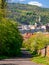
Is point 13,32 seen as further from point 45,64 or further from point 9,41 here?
point 45,64

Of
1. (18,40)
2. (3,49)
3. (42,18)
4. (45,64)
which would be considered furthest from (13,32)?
(42,18)

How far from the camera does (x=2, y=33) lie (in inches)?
1479

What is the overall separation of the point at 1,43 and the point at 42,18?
15100 cm

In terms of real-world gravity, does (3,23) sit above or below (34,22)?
above

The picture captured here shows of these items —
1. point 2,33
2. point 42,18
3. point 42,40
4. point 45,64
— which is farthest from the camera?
point 42,18

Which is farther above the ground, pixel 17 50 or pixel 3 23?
→ pixel 3 23

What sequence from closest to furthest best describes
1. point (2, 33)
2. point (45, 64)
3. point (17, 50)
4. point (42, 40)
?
1. point (45, 64)
2. point (2, 33)
3. point (17, 50)
4. point (42, 40)

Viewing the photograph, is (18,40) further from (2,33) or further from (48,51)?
(48,51)

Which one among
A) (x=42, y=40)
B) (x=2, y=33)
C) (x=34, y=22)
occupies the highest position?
(x=2, y=33)

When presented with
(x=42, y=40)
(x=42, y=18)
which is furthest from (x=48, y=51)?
(x=42, y=18)

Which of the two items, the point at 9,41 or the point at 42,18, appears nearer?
the point at 9,41

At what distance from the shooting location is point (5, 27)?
38.7 meters

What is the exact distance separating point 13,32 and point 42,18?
147400 mm

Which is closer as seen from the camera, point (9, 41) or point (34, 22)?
point (9, 41)
